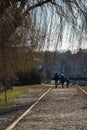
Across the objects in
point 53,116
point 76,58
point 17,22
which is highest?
point 17,22

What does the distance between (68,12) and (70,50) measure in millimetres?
1887

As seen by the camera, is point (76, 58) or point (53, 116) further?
point (76, 58)

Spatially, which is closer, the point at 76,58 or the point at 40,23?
the point at 40,23

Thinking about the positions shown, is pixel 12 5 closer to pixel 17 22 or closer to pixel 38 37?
pixel 17 22

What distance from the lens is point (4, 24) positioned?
63.0 ft

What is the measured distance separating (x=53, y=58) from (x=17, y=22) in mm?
4132

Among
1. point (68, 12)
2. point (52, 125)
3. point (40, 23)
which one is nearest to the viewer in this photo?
point (52, 125)

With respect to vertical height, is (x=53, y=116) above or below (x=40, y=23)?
below

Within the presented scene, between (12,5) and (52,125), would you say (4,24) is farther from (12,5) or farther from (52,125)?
(52,125)

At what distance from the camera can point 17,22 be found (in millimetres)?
19922

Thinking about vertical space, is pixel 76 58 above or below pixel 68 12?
below

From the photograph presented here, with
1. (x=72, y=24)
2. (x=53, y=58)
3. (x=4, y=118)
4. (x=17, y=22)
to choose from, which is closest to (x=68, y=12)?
(x=72, y=24)

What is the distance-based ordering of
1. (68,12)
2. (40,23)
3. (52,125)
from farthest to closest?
(68,12) < (40,23) < (52,125)

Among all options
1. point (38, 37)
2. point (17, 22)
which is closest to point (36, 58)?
point (38, 37)
